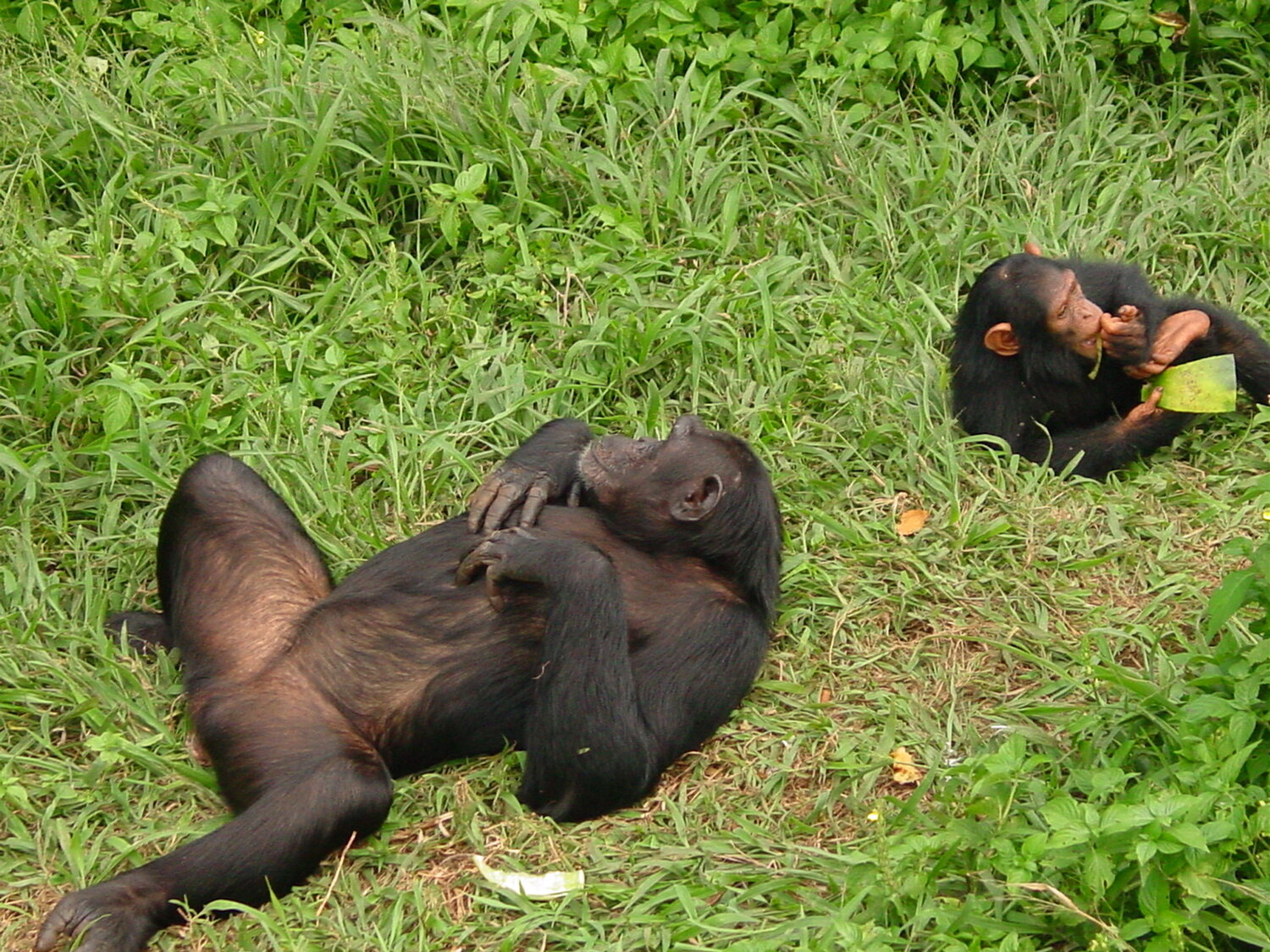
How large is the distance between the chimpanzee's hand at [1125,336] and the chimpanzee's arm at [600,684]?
2.20 meters

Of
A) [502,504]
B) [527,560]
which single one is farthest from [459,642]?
[502,504]

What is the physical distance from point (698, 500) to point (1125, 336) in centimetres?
209

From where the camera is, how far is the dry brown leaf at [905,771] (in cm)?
464

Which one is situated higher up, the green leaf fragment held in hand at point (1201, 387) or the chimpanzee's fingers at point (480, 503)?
the chimpanzee's fingers at point (480, 503)

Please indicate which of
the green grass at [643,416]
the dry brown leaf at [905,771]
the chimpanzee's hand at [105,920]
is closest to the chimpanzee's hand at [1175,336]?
the green grass at [643,416]

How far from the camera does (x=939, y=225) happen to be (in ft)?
22.8

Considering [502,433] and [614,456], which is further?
[502,433]

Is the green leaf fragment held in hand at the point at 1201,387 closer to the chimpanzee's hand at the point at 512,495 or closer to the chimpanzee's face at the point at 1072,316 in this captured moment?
the chimpanzee's face at the point at 1072,316

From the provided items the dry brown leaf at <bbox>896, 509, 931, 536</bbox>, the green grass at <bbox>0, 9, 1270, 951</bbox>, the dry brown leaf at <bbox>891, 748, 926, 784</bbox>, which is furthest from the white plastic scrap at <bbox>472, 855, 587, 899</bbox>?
the dry brown leaf at <bbox>896, 509, 931, 536</bbox>

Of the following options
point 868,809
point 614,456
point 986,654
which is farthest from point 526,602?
point 986,654

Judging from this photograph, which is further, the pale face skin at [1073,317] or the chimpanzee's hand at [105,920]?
the pale face skin at [1073,317]

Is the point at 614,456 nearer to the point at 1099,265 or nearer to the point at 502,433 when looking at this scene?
the point at 502,433

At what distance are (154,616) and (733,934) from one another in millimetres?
2421

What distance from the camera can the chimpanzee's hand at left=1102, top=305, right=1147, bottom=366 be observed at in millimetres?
6012
